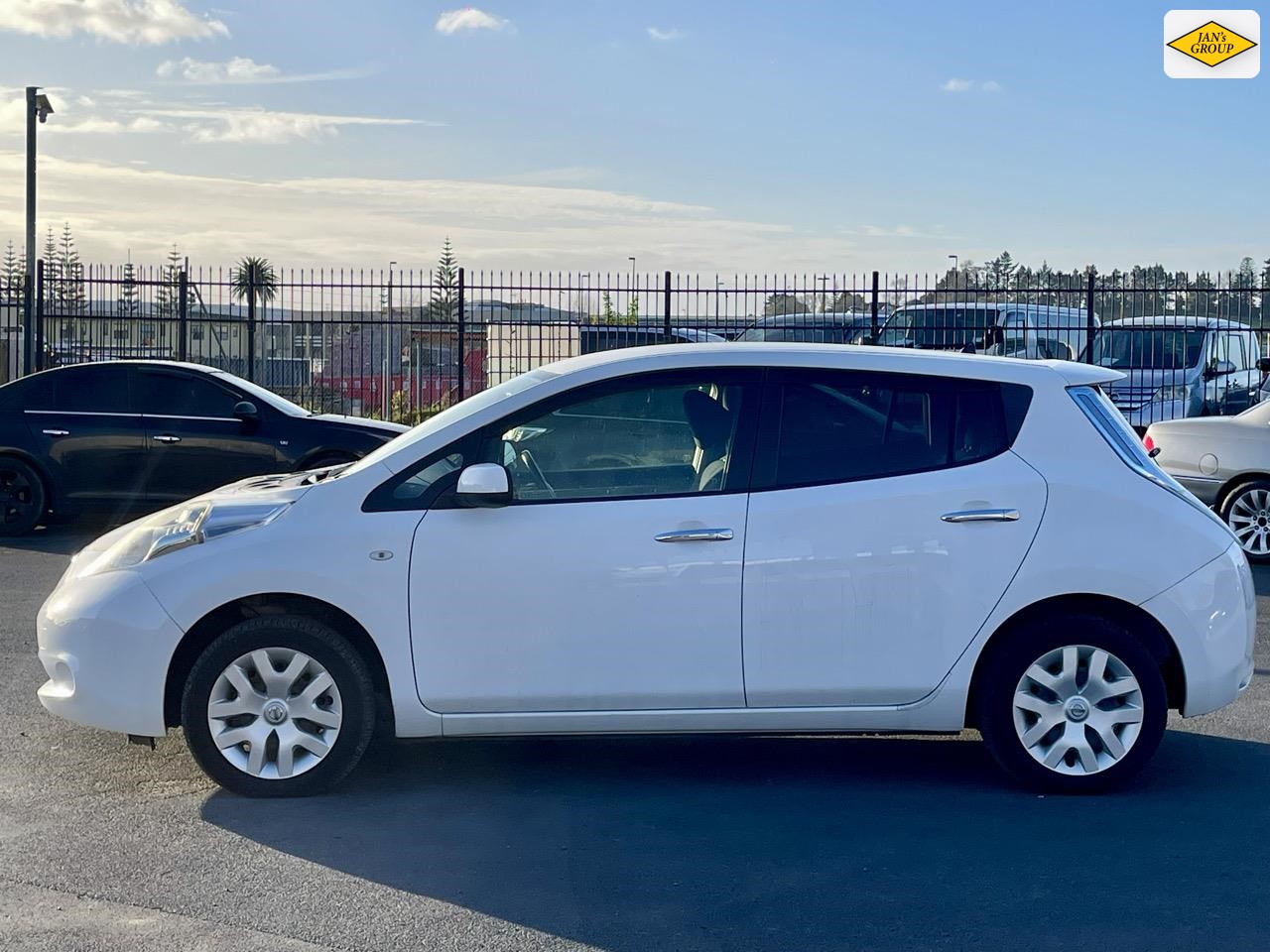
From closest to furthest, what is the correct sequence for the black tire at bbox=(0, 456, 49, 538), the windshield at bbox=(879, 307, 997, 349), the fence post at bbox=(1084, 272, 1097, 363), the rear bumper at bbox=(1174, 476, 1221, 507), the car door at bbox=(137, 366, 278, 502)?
1. the rear bumper at bbox=(1174, 476, 1221, 507)
2. the black tire at bbox=(0, 456, 49, 538)
3. the car door at bbox=(137, 366, 278, 502)
4. the fence post at bbox=(1084, 272, 1097, 363)
5. the windshield at bbox=(879, 307, 997, 349)

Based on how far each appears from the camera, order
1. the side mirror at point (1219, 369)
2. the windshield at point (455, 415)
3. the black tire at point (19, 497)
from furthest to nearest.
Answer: the side mirror at point (1219, 369) < the black tire at point (19, 497) < the windshield at point (455, 415)

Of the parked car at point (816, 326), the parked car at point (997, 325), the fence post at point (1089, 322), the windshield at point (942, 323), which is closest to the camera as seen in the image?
the fence post at point (1089, 322)

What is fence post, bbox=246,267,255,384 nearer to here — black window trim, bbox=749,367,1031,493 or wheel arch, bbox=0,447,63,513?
wheel arch, bbox=0,447,63,513

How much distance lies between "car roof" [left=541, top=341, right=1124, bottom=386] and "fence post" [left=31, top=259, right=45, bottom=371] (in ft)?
49.5

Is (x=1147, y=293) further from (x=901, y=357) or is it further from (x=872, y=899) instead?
(x=872, y=899)

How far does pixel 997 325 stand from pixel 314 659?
15215 millimetres

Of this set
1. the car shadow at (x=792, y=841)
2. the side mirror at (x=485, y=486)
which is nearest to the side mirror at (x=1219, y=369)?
the car shadow at (x=792, y=841)

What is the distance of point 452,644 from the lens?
5465mm

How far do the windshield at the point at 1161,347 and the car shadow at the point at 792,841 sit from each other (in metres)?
13.5

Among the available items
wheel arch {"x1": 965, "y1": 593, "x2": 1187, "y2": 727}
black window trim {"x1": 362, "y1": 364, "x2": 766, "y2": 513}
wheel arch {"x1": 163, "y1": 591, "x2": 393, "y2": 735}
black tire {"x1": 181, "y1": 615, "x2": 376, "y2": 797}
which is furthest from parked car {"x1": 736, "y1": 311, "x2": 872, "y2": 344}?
black tire {"x1": 181, "y1": 615, "x2": 376, "y2": 797}

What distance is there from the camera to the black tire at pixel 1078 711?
18.2 ft

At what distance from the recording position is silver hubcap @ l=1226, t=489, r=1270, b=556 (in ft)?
39.5

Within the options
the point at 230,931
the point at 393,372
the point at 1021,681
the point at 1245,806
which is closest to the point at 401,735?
the point at 230,931

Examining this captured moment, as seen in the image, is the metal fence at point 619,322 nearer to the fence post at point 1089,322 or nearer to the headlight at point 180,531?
the fence post at point 1089,322
